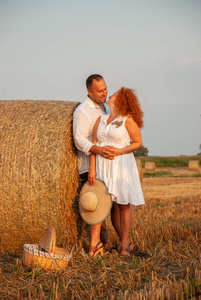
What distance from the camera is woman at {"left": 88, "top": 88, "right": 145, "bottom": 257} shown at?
16.3ft

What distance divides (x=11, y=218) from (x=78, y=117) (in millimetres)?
1522

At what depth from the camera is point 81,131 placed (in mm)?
5137

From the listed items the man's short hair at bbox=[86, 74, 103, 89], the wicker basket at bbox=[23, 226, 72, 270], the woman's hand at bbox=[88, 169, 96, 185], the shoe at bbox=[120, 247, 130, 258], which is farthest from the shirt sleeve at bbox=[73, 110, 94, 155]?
the shoe at bbox=[120, 247, 130, 258]

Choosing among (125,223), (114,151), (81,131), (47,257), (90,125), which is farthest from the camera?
(90,125)

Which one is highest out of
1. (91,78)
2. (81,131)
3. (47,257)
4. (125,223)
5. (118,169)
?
(91,78)

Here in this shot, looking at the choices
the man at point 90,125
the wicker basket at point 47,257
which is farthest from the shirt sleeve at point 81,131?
the wicker basket at point 47,257

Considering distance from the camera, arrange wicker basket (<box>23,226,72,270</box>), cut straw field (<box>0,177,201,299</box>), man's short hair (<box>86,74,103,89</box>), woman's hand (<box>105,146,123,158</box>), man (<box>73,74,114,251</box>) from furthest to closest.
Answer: man's short hair (<box>86,74,103,89</box>), man (<box>73,74,114,251</box>), woman's hand (<box>105,146,123,158</box>), wicker basket (<box>23,226,72,270</box>), cut straw field (<box>0,177,201,299</box>)

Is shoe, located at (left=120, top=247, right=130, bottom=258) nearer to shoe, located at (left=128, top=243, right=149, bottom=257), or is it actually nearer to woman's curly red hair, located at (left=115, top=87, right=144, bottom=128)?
shoe, located at (left=128, top=243, right=149, bottom=257)

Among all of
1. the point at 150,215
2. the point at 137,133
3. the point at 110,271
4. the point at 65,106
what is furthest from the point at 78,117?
the point at 150,215

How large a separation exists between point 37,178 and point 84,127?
2.84 feet

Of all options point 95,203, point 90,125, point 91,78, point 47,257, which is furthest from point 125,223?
point 91,78

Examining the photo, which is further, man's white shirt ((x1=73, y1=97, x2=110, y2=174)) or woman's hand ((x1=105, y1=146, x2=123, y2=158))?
man's white shirt ((x1=73, y1=97, x2=110, y2=174))

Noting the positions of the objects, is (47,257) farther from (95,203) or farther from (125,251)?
(125,251)

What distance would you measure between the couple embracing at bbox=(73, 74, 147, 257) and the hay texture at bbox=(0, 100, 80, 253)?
24 centimetres
